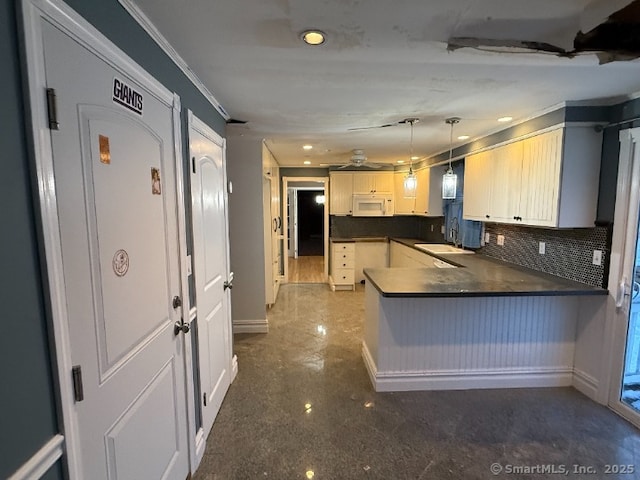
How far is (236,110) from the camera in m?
2.69

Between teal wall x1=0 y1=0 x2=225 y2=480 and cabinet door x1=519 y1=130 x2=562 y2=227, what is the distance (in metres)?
3.14

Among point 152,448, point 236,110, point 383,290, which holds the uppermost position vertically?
point 236,110

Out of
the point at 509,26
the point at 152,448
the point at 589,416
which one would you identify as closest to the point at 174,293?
the point at 152,448

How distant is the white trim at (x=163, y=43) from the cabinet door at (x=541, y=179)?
269 centimetres

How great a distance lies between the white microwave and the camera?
6.01 metres

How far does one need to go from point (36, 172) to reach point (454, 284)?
2.63 meters

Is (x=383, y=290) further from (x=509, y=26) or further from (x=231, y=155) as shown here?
(x=231, y=155)

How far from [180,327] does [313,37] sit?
158 centimetres

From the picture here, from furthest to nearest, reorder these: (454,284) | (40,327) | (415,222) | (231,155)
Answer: (415,222)
(231,155)
(454,284)
(40,327)

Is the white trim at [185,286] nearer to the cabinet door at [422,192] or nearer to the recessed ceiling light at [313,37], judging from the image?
the recessed ceiling light at [313,37]

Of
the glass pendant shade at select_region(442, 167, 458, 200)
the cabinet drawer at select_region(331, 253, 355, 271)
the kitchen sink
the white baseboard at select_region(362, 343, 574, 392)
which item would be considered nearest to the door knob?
the white baseboard at select_region(362, 343, 574, 392)

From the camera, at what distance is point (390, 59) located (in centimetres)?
171

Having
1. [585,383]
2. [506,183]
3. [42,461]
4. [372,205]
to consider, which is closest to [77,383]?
[42,461]

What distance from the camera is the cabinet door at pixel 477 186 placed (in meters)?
3.54
